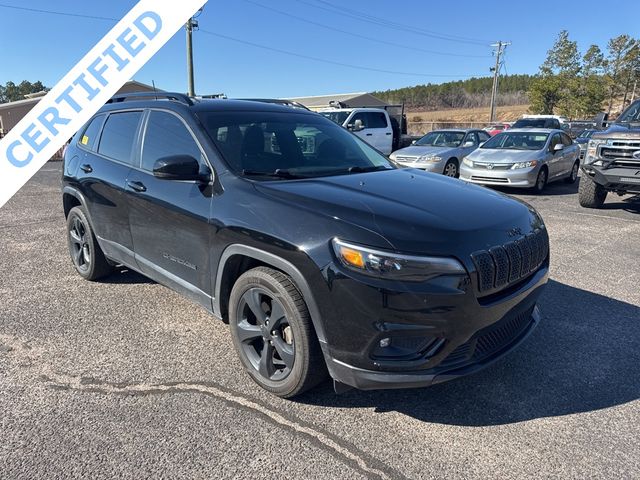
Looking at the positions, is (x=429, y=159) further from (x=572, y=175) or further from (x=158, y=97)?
(x=158, y=97)

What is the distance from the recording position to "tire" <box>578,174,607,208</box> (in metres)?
8.77

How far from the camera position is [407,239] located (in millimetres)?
2336

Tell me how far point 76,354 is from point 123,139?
1.87m

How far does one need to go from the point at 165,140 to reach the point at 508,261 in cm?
262

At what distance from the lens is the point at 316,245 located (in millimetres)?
2414

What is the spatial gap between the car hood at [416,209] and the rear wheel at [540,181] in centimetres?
846

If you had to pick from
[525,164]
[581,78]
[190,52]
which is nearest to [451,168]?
[525,164]

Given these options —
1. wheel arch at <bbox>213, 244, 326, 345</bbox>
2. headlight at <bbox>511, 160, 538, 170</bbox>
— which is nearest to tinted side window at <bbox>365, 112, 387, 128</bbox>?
headlight at <bbox>511, 160, 538, 170</bbox>

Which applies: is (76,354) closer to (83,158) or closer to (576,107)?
(83,158)

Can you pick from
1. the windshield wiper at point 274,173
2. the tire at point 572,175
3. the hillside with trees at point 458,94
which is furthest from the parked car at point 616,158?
the hillside with trees at point 458,94

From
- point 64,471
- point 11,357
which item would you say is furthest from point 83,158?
point 64,471

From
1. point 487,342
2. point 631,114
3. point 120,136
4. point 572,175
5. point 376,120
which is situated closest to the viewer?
point 487,342

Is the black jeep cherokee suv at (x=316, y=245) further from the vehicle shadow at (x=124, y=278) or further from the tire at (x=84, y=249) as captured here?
the vehicle shadow at (x=124, y=278)

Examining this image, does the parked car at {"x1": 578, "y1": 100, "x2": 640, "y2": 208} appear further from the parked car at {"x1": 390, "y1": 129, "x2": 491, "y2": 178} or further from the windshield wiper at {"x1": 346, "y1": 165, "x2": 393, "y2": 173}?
the windshield wiper at {"x1": 346, "y1": 165, "x2": 393, "y2": 173}
